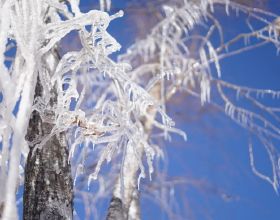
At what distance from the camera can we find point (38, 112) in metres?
0.95

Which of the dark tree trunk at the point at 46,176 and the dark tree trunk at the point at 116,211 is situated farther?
the dark tree trunk at the point at 116,211

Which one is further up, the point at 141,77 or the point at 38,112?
the point at 141,77

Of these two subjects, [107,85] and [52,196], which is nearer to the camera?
[52,196]

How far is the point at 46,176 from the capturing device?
90 centimetres

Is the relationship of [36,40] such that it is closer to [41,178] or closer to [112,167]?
[41,178]

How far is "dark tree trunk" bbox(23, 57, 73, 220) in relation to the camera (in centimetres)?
86

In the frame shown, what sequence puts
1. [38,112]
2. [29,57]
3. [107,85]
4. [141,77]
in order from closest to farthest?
1. [29,57]
2. [38,112]
3. [107,85]
4. [141,77]

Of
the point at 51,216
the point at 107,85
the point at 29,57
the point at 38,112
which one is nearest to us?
the point at 29,57

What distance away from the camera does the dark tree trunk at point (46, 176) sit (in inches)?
33.9

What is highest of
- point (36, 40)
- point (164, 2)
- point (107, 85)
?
point (164, 2)

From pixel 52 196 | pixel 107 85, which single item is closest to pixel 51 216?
pixel 52 196

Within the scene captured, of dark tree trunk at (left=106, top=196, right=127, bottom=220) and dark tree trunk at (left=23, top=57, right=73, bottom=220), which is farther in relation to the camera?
dark tree trunk at (left=106, top=196, right=127, bottom=220)

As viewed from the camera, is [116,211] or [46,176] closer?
[46,176]

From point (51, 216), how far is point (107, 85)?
5.53ft
